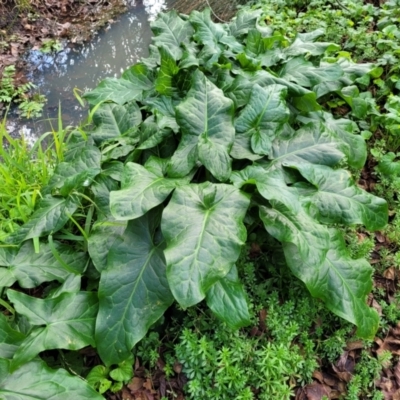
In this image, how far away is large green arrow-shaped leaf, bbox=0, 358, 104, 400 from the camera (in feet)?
5.07

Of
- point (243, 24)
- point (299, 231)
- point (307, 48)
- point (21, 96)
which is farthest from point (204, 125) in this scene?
point (21, 96)

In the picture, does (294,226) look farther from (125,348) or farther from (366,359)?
(125,348)

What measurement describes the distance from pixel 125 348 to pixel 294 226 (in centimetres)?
88

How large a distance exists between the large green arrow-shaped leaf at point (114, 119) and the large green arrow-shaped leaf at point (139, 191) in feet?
1.65

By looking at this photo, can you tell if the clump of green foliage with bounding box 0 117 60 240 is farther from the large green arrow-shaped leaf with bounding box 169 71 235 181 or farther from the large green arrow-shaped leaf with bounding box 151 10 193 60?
the large green arrow-shaped leaf with bounding box 151 10 193 60

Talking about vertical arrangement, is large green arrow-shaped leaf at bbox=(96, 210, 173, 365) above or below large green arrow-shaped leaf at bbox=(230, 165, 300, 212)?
below

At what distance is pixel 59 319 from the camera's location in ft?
5.66

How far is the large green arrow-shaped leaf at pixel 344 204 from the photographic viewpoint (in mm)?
1998

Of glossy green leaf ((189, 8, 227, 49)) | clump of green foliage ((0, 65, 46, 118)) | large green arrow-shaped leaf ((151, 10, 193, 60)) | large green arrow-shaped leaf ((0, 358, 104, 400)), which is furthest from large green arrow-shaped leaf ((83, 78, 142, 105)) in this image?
clump of green foliage ((0, 65, 46, 118))

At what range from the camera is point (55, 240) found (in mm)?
2121

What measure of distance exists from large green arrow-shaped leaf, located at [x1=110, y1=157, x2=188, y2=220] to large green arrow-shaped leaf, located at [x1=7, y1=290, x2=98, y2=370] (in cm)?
43

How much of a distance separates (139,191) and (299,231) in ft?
2.36

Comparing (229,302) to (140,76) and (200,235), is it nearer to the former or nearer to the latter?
(200,235)

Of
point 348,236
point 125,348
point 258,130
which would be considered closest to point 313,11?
point 258,130
